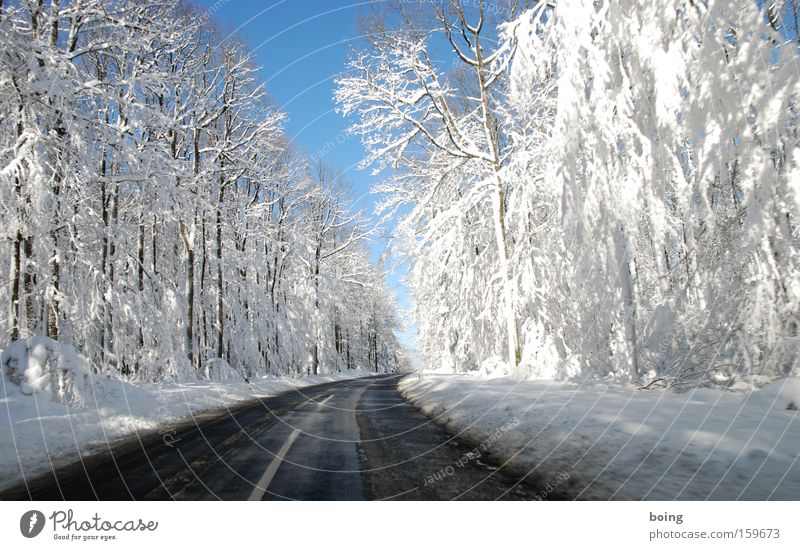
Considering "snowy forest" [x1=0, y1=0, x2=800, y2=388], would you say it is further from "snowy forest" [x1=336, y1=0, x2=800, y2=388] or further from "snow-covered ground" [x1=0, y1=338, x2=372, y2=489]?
"snow-covered ground" [x1=0, y1=338, x2=372, y2=489]

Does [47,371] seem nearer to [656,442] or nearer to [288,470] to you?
[288,470]

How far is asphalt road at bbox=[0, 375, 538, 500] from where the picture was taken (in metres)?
3.04

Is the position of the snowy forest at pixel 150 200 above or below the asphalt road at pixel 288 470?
above

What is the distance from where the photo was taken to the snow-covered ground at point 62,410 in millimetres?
4699

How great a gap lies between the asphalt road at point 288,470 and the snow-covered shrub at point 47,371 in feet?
8.15

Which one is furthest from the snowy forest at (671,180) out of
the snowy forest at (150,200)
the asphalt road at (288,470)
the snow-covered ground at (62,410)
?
the snowy forest at (150,200)

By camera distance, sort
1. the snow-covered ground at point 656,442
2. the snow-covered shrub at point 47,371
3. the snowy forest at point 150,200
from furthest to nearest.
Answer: the snowy forest at point 150,200, the snow-covered shrub at point 47,371, the snow-covered ground at point 656,442

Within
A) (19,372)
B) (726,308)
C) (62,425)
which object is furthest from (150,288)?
(726,308)

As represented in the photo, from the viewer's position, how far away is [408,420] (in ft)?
24.4

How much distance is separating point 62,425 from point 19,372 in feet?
7.07

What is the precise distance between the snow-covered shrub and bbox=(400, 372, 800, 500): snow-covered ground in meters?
7.31

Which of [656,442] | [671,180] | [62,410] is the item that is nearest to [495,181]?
[671,180]
